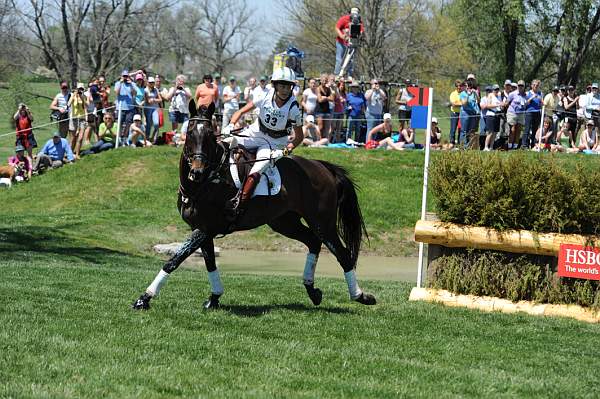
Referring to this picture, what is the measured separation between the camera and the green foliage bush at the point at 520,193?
37.5 feet

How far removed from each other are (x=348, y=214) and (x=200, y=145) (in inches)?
112

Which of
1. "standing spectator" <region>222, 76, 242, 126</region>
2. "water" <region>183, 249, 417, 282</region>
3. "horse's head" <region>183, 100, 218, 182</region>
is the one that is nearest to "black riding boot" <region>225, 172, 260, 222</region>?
"horse's head" <region>183, 100, 218, 182</region>

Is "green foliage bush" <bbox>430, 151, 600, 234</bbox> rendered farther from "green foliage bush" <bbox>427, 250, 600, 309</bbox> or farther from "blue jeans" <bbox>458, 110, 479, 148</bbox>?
"blue jeans" <bbox>458, 110, 479, 148</bbox>

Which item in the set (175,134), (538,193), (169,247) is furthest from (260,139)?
(175,134)

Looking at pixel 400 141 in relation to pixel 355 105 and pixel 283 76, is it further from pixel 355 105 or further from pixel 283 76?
pixel 283 76

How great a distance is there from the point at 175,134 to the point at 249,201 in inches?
649

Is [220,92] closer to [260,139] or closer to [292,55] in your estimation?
[292,55]

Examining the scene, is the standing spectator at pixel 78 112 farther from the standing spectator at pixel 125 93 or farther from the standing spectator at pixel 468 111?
the standing spectator at pixel 468 111

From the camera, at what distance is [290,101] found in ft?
36.5

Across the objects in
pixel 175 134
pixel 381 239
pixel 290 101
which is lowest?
pixel 381 239

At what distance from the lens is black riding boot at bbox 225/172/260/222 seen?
1046 cm

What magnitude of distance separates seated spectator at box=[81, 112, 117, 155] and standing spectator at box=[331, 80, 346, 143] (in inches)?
249

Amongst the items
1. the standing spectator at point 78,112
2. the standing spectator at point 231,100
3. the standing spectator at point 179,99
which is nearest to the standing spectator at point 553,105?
the standing spectator at point 231,100

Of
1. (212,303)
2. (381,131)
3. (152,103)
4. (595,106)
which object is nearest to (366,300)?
(212,303)
